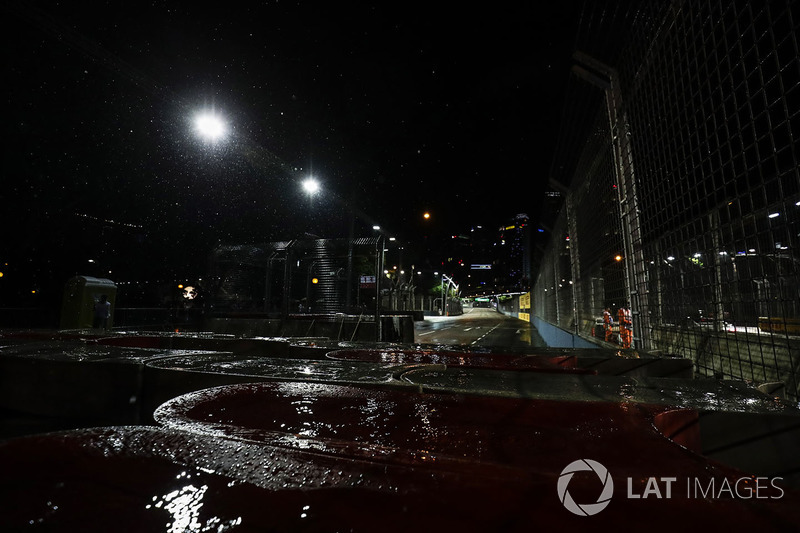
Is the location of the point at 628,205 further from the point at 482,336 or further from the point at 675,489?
the point at 482,336

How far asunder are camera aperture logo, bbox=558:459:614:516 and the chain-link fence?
175cm

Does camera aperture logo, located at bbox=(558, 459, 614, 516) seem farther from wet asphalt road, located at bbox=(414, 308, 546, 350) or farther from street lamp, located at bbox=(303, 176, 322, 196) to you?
street lamp, located at bbox=(303, 176, 322, 196)

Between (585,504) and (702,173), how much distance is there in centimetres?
252

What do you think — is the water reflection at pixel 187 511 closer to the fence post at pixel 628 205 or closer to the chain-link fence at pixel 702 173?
the chain-link fence at pixel 702 173

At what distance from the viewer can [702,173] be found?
229 centimetres

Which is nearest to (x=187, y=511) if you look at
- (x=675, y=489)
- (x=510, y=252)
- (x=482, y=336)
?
(x=675, y=489)

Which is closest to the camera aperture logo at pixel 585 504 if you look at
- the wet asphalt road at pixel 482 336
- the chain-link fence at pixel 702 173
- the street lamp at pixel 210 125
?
the chain-link fence at pixel 702 173

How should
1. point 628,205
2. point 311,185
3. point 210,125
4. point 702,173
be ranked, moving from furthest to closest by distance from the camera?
point 311,185 → point 210,125 → point 628,205 → point 702,173

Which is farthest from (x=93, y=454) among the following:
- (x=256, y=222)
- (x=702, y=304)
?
(x=256, y=222)

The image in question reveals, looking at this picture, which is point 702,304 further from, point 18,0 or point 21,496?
point 18,0

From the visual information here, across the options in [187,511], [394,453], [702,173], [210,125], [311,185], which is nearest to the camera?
[187,511]

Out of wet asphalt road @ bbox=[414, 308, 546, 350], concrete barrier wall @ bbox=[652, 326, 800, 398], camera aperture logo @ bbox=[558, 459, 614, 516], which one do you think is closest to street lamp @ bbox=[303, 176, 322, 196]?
wet asphalt road @ bbox=[414, 308, 546, 350]

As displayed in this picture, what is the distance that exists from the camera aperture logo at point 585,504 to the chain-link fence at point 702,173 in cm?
175

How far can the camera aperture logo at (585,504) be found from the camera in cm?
74
